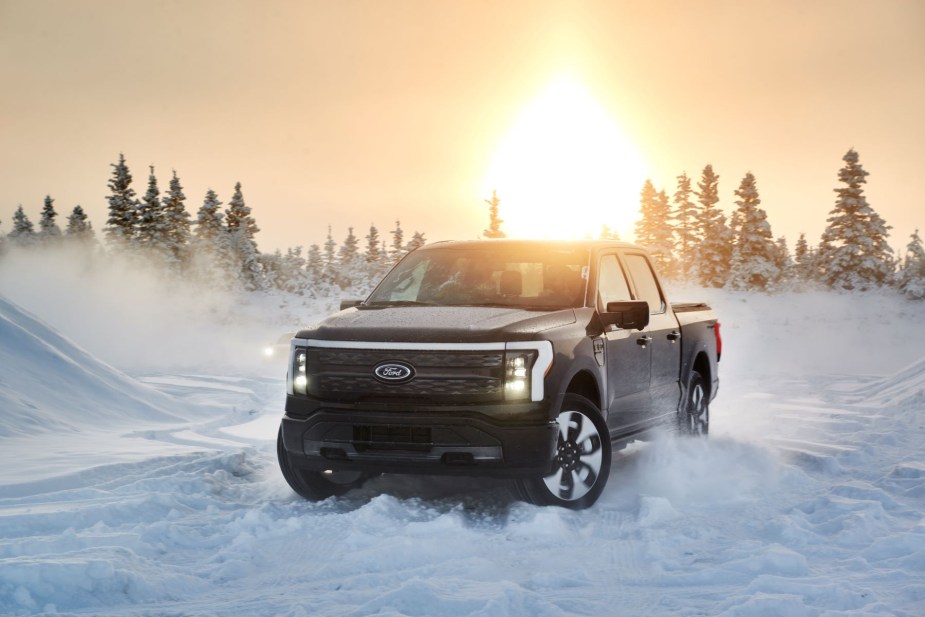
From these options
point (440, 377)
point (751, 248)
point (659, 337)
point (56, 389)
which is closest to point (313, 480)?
point (440, 377)

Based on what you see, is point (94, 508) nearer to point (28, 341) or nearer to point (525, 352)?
point (525, 352)

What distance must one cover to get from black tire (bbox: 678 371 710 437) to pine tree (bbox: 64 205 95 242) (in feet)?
228

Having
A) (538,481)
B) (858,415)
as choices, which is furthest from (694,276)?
(538,481)

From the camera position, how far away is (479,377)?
6.00m

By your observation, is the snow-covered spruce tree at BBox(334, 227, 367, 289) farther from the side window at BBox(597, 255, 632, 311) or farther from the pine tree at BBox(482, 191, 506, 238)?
the side window at BBox(597, 255, 632, 311)

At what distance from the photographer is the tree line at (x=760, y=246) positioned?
163 feet

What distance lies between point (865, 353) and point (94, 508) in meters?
32.9

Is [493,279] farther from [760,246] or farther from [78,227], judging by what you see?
[78,227]

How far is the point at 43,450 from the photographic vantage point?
29.3 feet

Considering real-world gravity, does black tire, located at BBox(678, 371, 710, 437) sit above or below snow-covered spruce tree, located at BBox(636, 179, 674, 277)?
below

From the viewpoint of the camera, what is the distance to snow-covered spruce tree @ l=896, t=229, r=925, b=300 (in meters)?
45.7

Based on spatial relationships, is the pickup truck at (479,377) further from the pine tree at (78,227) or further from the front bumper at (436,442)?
the pine tree at (78,227)

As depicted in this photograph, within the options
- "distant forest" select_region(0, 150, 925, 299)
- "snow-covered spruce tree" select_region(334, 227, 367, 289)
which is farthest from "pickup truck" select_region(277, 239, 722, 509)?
"snow-covered spruce tree" select_region(334, 227, 367, 289)

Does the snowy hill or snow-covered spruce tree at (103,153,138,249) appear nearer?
the snowy hill
